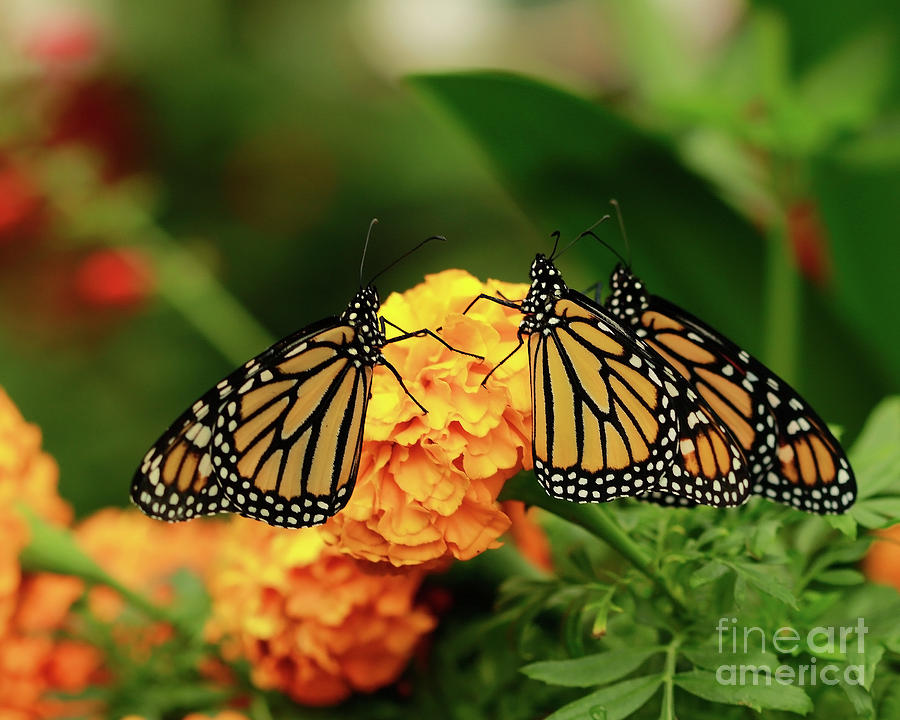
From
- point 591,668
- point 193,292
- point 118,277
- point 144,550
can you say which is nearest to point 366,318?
point 591,668

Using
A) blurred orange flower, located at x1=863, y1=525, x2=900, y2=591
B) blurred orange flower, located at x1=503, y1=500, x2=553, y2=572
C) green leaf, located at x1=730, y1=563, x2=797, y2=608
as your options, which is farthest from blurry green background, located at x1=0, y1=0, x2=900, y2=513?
green leaf, located at x1=730, y1=563, x2=797, y2=608

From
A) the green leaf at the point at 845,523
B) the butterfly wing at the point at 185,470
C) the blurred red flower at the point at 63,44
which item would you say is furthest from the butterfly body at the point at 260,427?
the blurred red flower at the point at 63,44

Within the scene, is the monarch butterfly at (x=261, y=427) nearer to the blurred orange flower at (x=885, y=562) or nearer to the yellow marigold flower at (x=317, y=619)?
the yellow marigold flower at (x=317, y=619)

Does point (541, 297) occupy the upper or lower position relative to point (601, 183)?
lower

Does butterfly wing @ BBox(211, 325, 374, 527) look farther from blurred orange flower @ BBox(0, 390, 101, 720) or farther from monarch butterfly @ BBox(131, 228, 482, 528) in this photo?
blurred orange flower @ BBox(0, 390, 101, 720)

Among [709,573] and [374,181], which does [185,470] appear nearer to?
[709,573]

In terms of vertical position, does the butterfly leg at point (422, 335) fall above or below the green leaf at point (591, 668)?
above

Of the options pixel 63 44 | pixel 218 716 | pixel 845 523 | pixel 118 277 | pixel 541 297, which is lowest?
pixel 218 716
